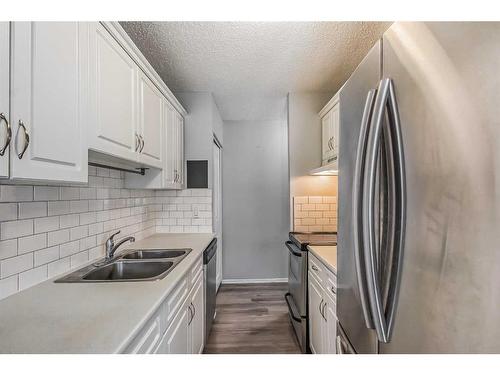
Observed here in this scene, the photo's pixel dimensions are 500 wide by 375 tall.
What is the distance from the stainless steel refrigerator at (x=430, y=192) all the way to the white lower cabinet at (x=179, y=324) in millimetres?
785

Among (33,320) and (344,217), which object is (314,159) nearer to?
(344,217)

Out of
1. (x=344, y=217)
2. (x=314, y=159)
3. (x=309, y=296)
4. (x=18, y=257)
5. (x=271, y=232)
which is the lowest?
(x=309, y=296)

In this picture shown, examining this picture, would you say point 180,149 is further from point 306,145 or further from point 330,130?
point 330,130

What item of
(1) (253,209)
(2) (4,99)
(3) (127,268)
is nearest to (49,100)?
(2) (4,99)

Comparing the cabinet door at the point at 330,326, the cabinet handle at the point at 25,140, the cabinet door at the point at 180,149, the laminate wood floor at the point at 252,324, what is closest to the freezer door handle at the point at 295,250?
the cabinet door at the point at 330,326

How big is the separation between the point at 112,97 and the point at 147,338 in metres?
1.19

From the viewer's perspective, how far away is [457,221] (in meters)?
0.53

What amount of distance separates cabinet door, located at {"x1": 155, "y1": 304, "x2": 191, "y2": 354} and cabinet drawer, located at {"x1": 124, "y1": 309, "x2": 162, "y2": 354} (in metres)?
0.07

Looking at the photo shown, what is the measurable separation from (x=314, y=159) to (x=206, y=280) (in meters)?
1.80

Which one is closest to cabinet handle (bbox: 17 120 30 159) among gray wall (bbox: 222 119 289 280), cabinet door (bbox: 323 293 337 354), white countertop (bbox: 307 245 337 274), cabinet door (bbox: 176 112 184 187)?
white countertop (bbox: 307 245 337 274)

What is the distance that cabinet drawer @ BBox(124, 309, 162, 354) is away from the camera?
35.8 inches

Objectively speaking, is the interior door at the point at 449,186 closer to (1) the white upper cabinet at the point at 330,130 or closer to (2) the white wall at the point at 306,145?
(1) the white upper cabinet at the point at 330,130

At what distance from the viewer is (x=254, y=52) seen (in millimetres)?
2203
